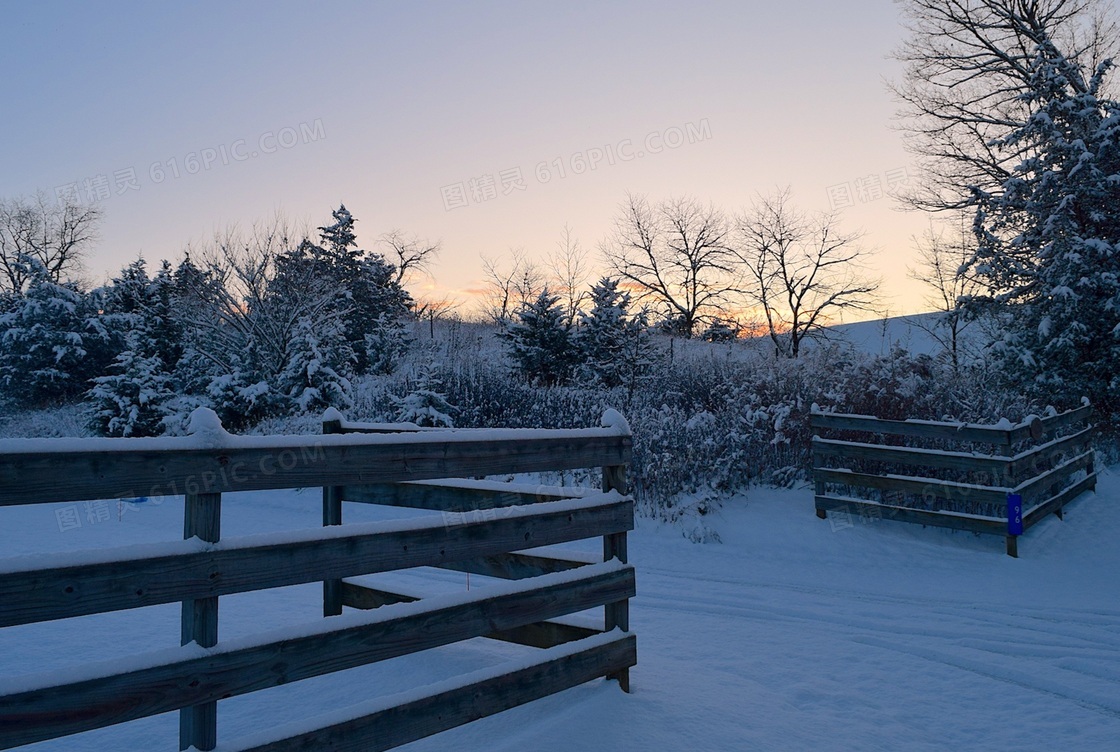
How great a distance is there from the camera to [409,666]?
445cm

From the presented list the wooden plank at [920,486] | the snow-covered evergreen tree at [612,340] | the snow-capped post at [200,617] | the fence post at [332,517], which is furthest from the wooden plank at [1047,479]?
the snow-covered evergreen tree at [612,340]

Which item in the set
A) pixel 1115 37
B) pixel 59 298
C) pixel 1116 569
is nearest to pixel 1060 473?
pixel 1116 569

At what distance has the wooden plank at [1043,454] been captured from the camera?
8.45 m

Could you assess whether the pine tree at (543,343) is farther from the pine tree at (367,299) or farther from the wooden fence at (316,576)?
the wooden fence at (316,576)

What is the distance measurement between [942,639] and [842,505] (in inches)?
161

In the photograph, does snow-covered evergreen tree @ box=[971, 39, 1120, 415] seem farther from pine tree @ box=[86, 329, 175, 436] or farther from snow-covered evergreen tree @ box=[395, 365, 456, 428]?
pine tree @ box=[86, 329, 175, 436]

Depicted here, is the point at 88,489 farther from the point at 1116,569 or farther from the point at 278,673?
the point at 1116,569

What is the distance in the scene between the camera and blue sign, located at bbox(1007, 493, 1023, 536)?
27.1ft

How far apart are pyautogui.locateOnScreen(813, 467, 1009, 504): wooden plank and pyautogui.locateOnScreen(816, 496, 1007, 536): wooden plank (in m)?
0.23

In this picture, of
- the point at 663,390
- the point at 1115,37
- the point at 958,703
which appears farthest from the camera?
the point at 1115,37

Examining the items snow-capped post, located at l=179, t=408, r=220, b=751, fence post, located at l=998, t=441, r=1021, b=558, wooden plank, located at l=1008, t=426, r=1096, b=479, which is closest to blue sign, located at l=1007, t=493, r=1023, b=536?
fence post, located at l=998, t=441, r=1021, b=558

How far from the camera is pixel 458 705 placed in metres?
3.30

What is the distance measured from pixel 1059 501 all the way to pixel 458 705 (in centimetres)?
957

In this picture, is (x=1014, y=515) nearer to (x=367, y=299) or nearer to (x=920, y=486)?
(x=920, y=486)
